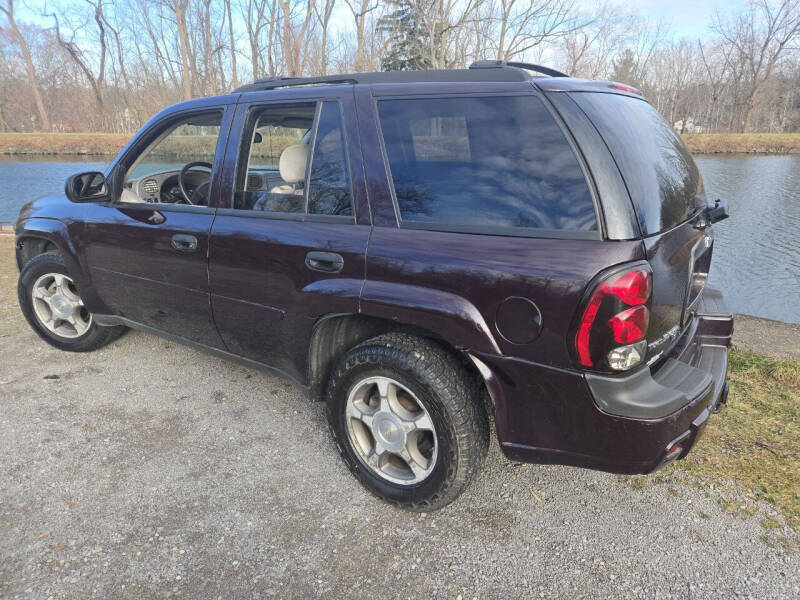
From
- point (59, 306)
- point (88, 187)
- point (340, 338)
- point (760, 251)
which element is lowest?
point (760, 251)

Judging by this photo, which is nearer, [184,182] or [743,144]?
[184,182]

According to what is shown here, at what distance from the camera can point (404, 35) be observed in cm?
2366

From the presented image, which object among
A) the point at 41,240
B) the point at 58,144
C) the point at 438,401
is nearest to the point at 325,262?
the point at 438,401

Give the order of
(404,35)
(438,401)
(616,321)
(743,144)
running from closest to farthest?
(616,321)
(438,401)
(404,35)
(743,144)

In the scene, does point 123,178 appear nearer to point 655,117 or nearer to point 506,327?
point 506,327

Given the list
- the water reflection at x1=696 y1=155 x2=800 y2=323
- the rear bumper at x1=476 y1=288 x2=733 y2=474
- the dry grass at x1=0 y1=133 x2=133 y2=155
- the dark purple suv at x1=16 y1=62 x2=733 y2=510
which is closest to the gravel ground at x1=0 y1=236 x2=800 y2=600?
the dark purple suv at x1=16 y1=62 x2=733 y2=510

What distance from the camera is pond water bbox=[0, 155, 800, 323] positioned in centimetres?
759

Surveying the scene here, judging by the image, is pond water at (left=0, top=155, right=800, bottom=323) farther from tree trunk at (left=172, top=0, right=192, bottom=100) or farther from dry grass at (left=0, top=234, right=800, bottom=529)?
tree trunk at (left=172, top=0, right=192, bottom=100)

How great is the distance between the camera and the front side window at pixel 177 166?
3.21 meters

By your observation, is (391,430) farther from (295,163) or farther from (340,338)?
(295,163)

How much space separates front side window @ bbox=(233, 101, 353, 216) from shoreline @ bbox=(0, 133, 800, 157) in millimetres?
35176

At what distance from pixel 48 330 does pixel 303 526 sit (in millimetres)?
3104

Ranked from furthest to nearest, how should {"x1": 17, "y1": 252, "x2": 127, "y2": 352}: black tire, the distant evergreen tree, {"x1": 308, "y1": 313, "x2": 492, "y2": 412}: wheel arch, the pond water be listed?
the distant evergreen tree < the pond water < {"x1": 17, "y1": 252, "x2": 127, "y2": 352}: black tire < {"x1": 308, "y1": 313, "x2": 492, "y2": 412}: wheel arch

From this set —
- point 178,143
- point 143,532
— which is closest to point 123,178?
point 178,143
